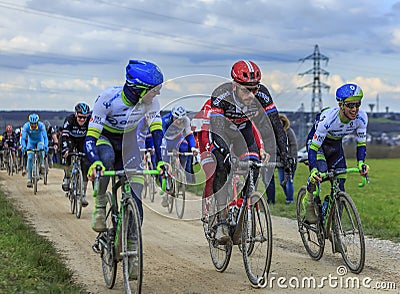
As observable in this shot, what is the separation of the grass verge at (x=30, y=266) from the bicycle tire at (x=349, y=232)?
128 inches

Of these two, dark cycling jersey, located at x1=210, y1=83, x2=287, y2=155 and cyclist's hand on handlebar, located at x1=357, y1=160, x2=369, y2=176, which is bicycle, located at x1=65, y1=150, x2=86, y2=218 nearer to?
dark cycling jersey, located at x1=210, y1=83, x2=287, y2=155

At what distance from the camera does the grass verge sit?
23.4 feet

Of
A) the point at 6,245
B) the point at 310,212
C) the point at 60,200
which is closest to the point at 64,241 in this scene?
the point at 6,245

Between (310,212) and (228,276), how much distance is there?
67.8 inches

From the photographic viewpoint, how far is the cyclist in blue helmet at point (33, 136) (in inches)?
703

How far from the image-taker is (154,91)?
6.95m

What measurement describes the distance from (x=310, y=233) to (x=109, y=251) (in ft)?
10.3

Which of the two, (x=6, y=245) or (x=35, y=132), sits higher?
(x=35, y=132)

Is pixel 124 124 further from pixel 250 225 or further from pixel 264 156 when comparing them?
pixel 250 225

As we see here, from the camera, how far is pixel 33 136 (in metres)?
18.2

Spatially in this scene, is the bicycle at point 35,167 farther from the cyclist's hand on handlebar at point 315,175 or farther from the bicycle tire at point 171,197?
the cyclist's hand on handlebar at point 315,175

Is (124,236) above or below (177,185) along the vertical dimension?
below

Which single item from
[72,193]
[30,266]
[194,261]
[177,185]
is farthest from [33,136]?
[30,266]

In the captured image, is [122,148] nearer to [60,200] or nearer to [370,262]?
[370,262]
